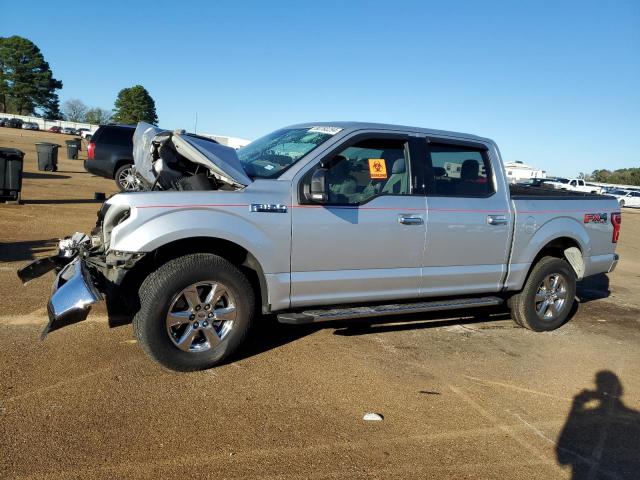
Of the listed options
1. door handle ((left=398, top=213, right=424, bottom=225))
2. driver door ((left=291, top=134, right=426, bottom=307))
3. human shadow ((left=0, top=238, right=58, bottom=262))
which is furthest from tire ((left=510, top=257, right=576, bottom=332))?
human shadow ((left=0, top=238, right=58, bottom=262))

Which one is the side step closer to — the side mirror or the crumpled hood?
the side mirror

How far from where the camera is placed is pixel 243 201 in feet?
13.6

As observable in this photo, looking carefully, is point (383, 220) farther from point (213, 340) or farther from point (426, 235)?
point (213, 340)

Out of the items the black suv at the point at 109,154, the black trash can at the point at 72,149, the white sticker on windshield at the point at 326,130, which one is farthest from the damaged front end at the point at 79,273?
the black trash can at the point at 72,149

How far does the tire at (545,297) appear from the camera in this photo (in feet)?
19.3

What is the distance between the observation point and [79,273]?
12.8ft

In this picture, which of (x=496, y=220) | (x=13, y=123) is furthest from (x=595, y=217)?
(x=13, y=123)

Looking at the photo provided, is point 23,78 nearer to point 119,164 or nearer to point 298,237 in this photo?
point 119,164

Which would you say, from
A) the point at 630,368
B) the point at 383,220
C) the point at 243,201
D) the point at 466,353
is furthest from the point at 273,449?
the point at 630,368

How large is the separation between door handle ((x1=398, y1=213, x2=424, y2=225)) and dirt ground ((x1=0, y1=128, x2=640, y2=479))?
1.24 meters

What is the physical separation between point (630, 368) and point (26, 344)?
5.56 metres

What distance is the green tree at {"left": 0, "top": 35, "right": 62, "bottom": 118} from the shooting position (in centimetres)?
9156

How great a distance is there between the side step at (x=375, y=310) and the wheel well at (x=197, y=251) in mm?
296

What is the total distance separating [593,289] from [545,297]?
3.46 metres
